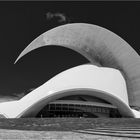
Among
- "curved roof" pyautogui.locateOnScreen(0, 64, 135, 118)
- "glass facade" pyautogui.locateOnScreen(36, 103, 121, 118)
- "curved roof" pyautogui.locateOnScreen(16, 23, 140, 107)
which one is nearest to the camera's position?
"curved roof" pyautogui.locateOnScreen(0, 64, 135, 118)

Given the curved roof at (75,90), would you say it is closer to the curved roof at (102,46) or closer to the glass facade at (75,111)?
the glass facade at (75,111)

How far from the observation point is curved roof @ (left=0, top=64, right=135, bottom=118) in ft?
80.8

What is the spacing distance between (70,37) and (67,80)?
29.0 ft

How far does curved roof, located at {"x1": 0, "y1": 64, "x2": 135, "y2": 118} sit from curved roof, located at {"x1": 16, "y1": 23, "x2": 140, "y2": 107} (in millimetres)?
2813

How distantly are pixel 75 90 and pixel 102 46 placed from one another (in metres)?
9.35

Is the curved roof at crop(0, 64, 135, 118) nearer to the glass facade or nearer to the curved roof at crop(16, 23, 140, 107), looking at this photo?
the glass facade

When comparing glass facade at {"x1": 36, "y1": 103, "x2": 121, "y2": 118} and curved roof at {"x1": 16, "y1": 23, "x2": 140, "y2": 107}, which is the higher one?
curved roof at {"x1": 16, "y1": 23, "x2": 140, "y2": 107}

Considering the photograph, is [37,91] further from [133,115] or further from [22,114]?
[133,115]

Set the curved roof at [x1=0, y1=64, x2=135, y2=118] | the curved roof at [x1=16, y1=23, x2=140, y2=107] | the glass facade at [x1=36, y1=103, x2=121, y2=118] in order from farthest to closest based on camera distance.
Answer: the curved roof at [x1=16, y1=23, x2=140, y2=107]
the glass facade at [x1=36, y1=103, x2=121, y2=118]
the curved roof at [x1=0, y1=64, x2=135, y2=118]

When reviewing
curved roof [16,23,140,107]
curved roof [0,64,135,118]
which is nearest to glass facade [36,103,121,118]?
curved roof [0,64,135,118]

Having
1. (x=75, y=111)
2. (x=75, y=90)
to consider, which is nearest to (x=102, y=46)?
(x=75, y=111)

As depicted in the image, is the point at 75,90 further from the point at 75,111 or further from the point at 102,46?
the point at 102,46

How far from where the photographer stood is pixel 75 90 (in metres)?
25.1

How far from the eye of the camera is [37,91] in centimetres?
2602
